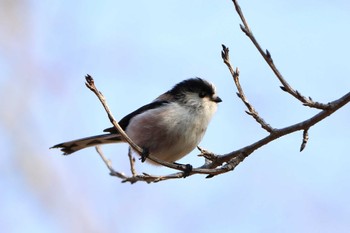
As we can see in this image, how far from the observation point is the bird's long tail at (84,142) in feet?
16.7

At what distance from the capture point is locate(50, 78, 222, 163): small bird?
4.48 metres

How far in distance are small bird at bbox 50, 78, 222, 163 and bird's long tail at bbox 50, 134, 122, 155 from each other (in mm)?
86

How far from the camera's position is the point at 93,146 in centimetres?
519

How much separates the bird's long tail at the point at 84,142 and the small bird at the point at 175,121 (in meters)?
0.09

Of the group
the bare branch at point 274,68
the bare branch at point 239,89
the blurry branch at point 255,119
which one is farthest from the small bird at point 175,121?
the bare branch at point 274,68

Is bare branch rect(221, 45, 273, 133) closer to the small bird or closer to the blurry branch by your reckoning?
the blurry branch

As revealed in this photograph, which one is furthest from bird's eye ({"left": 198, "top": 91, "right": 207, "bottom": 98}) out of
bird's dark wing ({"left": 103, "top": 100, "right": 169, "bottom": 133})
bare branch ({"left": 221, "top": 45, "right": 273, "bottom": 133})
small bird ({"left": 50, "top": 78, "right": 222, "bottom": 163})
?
bare branch ({"left": 221, "top": 45, "right": 273, "bottom": 133})

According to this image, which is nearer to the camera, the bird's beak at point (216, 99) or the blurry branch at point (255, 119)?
the blurry branch at point (255, 119)

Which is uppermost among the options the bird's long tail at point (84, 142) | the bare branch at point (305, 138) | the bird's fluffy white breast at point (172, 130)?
the bird's long tail at point (84, 142)

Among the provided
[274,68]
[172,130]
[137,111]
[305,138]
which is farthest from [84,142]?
[274,68]

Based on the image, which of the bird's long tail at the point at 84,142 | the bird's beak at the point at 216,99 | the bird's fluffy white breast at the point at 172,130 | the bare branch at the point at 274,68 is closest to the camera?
the bare branch at the point at 274,68

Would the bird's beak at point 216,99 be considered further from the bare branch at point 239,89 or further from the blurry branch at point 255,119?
the bare branch at point 239,89

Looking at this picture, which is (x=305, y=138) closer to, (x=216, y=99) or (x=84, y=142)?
(x=216, y=99)

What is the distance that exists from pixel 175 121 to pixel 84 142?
114cm
